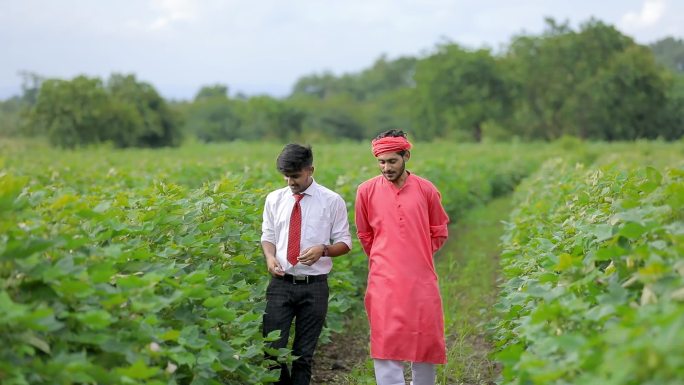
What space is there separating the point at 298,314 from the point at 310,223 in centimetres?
59

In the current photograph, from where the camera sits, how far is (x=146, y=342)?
3686 mm

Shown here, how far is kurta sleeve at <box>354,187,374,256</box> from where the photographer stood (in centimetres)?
512

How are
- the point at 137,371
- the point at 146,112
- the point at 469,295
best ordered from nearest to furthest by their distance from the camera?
1. the point at 137,371
2. the point at 469,295
3. the point at 146,112

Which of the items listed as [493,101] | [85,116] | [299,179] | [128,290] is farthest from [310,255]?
[493,101]

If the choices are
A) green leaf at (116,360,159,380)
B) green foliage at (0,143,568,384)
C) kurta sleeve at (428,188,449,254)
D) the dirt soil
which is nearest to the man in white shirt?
green foliage at (0,143,568,384)

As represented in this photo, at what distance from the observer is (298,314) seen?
5184 mm

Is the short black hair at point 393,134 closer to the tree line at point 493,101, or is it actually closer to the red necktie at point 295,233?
the red necktie at point 295,233

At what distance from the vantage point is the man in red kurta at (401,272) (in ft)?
15.8

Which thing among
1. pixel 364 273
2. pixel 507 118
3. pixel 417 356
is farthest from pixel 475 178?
pixel 507 118

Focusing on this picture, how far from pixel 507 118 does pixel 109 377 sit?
66.9 meters

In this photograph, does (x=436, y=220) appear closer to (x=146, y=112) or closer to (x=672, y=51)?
(x=146, y=112)

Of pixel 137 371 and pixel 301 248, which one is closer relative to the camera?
pixel 137 371

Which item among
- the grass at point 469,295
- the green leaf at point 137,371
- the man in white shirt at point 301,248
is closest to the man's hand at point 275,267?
the man in white shirt at point 301,248

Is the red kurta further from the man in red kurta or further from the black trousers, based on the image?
the black trousers
